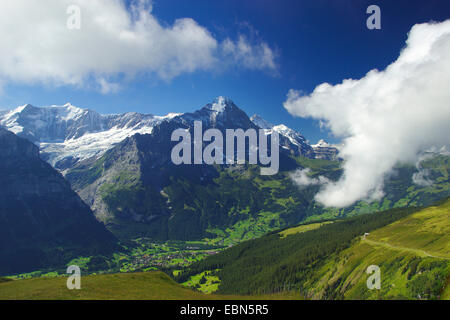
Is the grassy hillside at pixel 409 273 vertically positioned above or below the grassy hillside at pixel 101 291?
below

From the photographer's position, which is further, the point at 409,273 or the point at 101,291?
the point at 409,273

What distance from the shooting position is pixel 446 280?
12444 centimetres

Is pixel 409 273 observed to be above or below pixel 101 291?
below

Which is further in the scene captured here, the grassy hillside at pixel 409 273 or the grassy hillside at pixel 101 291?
the grassy hillside at pixel 409 273

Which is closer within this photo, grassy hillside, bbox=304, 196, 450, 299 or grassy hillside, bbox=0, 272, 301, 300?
grassy hillside, bbox=0, 272, 301, 300

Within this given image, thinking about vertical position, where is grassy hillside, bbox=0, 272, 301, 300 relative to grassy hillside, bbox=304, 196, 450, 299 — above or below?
above

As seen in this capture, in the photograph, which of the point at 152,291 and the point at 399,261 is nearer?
the point at 152,291
